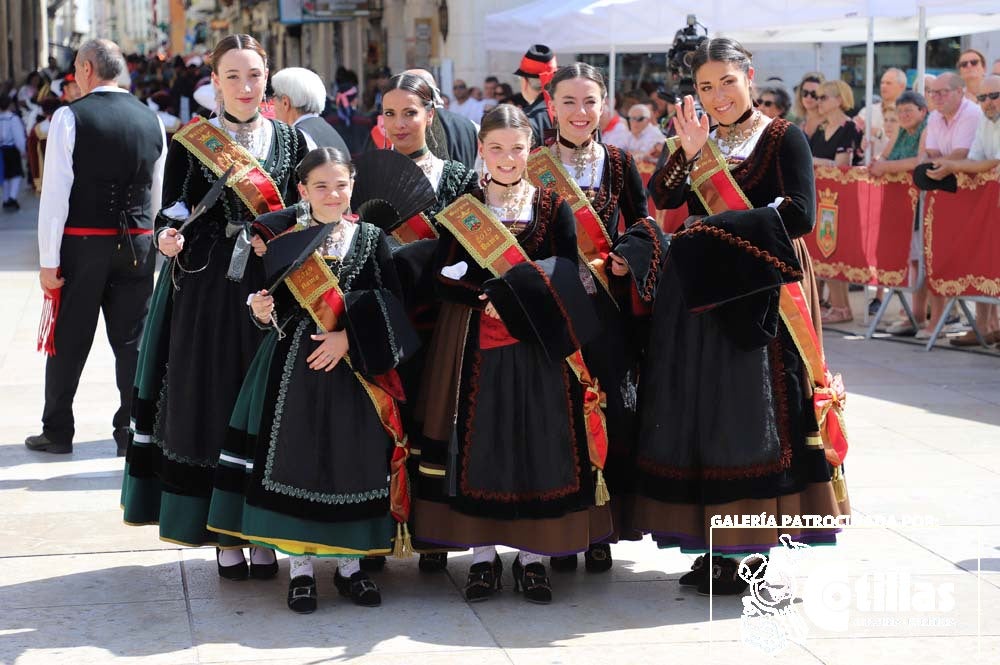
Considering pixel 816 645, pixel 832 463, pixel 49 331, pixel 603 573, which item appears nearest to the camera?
pixel 816 645

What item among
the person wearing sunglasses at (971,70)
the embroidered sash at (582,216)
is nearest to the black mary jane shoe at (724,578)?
the embroidered sash at (582,216)

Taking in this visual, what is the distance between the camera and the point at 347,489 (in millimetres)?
4574

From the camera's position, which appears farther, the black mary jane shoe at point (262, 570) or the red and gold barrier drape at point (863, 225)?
the red and gold barrier drape at point (863, 225)

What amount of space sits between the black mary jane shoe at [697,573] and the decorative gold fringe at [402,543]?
0.91m

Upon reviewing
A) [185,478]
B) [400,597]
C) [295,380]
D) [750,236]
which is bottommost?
[400,597]

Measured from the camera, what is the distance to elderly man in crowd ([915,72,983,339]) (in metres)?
9.80

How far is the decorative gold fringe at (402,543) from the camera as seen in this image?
4.67m

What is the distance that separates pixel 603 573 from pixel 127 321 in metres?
2.95

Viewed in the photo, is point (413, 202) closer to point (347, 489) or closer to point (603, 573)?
point (347, 489)

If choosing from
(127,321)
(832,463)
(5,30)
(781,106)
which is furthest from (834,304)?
(5,30)

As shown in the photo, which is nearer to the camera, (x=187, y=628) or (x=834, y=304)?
(x=187, y=628)

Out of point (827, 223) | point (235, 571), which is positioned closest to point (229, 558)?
point (235, 571)

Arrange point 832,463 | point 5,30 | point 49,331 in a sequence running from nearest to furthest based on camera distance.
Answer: point 832,463, point 49,331, point 5,30

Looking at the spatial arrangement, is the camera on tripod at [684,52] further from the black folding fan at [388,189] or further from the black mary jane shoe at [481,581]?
the black mary jane shoe at [481,581]
